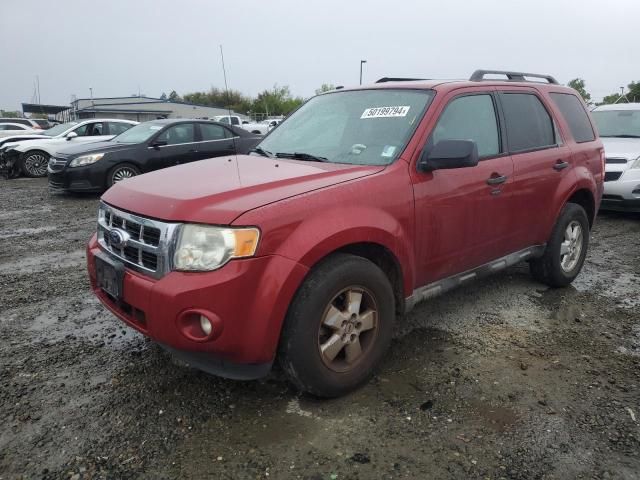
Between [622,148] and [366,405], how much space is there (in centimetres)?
702

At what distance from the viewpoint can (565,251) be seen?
179 inches

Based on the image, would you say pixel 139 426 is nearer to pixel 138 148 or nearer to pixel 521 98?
pixel 521 98

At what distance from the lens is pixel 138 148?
9781 mm

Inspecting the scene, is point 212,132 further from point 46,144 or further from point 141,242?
point 141,242

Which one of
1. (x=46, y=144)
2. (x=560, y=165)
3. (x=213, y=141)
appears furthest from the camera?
(x=46, y=144)

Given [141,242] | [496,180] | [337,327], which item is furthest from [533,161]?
[141,242]

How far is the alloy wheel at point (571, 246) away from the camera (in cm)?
452

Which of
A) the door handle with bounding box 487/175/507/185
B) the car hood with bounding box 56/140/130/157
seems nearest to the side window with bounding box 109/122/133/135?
the car hood with bounding box 56/140/130/157

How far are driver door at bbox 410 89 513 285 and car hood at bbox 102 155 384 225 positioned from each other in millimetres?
473

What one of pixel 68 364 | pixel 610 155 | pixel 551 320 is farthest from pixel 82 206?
Result: pixel 610 155

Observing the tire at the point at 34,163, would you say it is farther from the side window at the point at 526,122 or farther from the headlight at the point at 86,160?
the side window at the point at 526,122

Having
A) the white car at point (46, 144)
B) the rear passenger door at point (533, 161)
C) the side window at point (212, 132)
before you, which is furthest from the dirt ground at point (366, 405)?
the white car at point (46, 144)

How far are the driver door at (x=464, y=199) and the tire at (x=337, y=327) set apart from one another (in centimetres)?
47

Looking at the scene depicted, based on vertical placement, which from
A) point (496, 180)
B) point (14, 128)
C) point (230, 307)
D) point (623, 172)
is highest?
point (14, 128)
